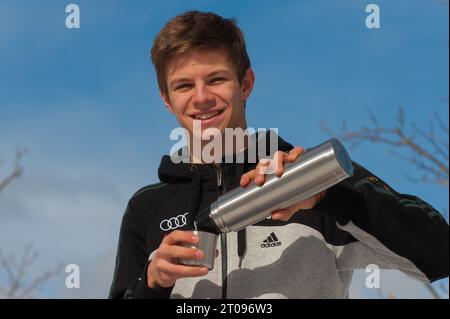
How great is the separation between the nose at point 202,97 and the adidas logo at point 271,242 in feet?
2.20

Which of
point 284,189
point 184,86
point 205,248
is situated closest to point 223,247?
point 205,248

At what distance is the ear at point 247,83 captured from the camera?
3336 mm

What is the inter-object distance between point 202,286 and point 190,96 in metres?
0.87

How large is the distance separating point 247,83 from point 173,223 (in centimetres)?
80

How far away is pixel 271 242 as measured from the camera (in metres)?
3.02

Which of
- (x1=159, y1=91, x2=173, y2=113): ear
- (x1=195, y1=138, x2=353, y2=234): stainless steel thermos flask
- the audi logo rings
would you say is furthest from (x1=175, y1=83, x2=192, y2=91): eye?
(x1=195, y1=138, x2=353, y2=234): stainless steel thermos flask

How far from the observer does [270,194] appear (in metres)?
2.50

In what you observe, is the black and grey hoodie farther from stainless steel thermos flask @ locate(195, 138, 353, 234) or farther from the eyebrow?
the eyebrow

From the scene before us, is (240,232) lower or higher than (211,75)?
lower

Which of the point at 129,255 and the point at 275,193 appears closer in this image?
the point at 275,193

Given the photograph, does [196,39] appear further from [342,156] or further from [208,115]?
[342,156]
